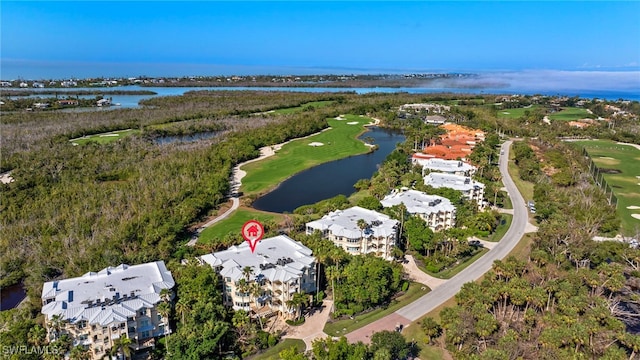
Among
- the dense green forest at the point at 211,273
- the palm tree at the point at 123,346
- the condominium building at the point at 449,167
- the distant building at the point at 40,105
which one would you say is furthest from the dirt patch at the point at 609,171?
the distant building at the point at 40,105

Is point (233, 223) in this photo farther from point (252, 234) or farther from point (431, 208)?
point (431, 208)

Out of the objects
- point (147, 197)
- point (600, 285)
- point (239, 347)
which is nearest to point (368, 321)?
point (239, 347)

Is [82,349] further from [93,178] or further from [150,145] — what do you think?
[150,145]

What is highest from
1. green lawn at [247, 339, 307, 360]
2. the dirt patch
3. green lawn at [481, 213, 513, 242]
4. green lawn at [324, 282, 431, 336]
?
the dirt patch

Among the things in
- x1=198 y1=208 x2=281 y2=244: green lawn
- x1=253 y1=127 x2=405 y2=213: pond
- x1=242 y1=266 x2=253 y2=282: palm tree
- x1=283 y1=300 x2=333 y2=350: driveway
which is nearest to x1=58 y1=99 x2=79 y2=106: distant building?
x1=253 y1=127 x2=405 y2=213: pond

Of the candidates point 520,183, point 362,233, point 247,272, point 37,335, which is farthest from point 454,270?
point 520,183

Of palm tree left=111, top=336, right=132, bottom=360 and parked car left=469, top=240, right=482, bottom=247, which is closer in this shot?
palm tree left=111, top=336, right=132, bottom=360

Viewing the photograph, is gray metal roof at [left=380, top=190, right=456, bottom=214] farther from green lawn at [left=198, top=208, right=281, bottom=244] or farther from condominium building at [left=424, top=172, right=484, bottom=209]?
green lawn at [left=198, top=208, right=281, bottom=244]
